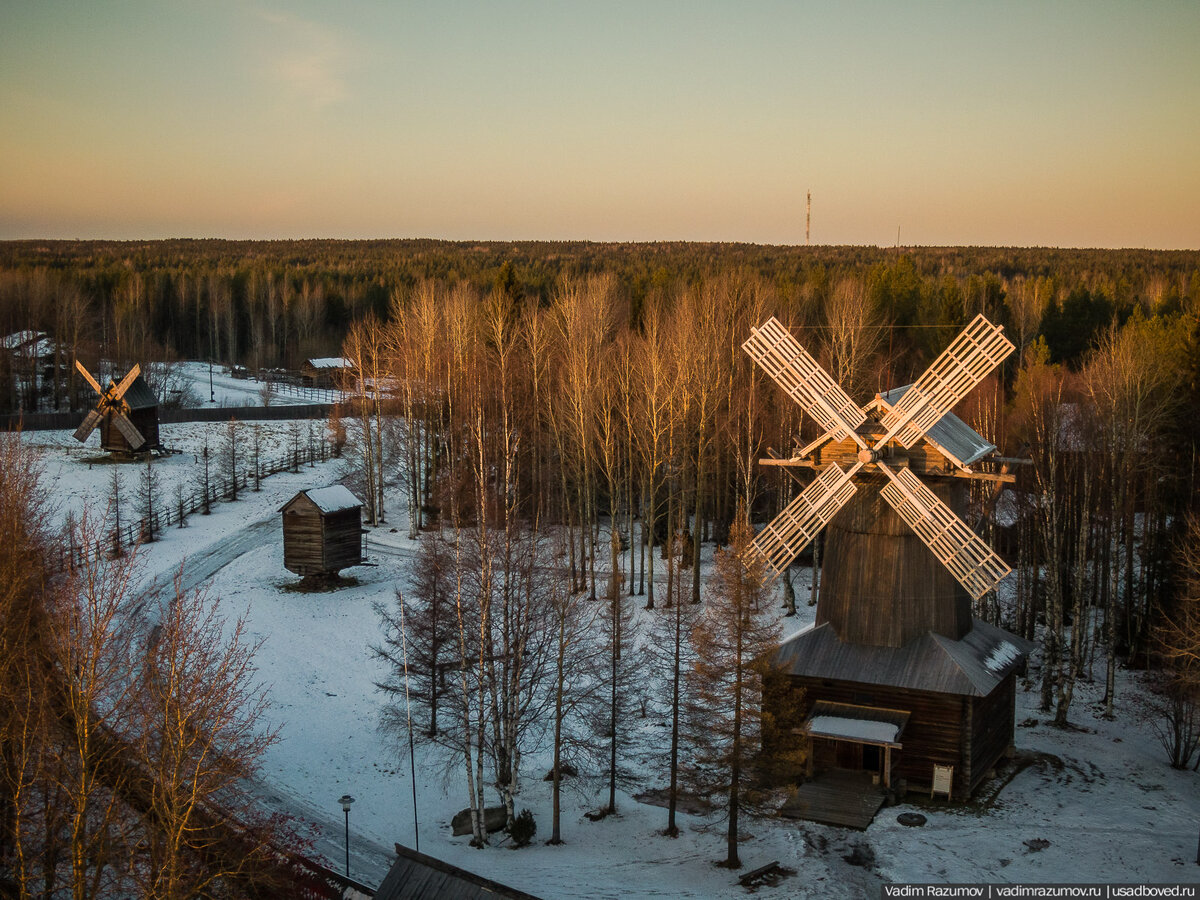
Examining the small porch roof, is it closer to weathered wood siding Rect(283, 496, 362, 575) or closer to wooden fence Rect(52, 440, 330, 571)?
weathered wood siding Rect(283, 496, 362, 575)

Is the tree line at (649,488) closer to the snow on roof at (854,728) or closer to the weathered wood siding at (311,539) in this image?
the snow on roof at (854,728)

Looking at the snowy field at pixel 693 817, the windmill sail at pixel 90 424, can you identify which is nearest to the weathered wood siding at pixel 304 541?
the snowy field at pixel 693 817

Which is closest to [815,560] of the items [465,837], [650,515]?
[650,515]

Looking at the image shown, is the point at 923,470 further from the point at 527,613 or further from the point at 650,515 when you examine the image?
the point at 650,515

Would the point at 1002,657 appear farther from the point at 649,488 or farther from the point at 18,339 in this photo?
the point at 18,339

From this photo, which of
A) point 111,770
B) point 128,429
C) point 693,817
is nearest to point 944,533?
point 693,817

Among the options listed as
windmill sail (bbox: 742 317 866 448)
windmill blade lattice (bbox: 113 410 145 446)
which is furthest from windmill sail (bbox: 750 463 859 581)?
windmill blade lattice (bbox: 113 410 145 446)

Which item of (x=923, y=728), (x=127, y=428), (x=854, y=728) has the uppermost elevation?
(x=127, y=428)

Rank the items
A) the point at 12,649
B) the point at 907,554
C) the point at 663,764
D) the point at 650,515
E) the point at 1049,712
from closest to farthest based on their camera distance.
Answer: the point at 12,649
the point at 907,554
the point at 663,764
the point at 1049,712
the point at 650,515
